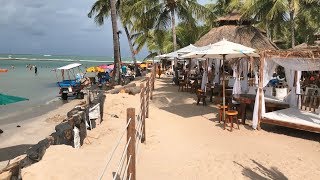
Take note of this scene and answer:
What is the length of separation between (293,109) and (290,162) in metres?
4.27

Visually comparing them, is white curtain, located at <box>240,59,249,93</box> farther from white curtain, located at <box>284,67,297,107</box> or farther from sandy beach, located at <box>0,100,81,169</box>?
sandy beach, located at <box>0,100,81,169</box>

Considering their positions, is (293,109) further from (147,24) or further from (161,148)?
(147,24)

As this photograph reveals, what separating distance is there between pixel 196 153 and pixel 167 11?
595 inches

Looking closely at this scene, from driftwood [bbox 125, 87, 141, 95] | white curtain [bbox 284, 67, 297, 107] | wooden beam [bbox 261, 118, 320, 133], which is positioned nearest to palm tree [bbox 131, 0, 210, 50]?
driftwood [bbox 125, 87, 141, 95]

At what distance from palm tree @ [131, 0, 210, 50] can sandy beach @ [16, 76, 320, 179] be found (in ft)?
36.4

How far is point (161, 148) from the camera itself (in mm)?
7895

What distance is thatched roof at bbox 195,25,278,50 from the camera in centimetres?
1613

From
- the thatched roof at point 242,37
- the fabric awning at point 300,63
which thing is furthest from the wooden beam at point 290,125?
the thatched roof at point 242,37

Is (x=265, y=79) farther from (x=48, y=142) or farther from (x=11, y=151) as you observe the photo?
(x=11, y=151)

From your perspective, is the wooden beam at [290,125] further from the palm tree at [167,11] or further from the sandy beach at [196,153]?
the palm tree at [167,11]

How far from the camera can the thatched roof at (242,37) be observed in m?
16.1

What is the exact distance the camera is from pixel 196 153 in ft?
25.0

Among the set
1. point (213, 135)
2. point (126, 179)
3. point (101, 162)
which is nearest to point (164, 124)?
point (213, 135)

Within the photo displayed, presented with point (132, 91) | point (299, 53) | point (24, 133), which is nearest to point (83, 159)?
point (299, 53)
